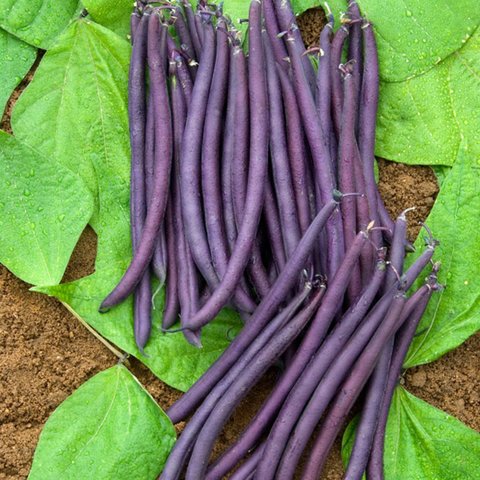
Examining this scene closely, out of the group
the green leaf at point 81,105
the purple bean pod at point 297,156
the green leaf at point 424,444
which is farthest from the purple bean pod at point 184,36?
the green leaf at point 424,444

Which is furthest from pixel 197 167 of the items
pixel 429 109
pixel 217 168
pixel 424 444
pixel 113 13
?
pixel 424 444

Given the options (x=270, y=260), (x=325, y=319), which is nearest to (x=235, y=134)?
(x=270, y=260)

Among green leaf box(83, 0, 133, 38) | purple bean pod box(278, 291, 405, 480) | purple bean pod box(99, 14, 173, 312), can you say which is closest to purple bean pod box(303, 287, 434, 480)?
purple bean pod box(278, 291, 405, 480)

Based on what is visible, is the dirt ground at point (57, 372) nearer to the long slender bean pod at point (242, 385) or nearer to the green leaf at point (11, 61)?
the long slender bean pod at point (242, 385)

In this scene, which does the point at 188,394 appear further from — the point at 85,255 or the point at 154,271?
the point at 85,255

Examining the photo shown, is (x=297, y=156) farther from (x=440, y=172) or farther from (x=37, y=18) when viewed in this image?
(x=37, y=18)

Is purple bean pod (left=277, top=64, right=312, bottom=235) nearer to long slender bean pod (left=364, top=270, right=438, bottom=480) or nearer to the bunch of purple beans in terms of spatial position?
the bunch of purple beans
